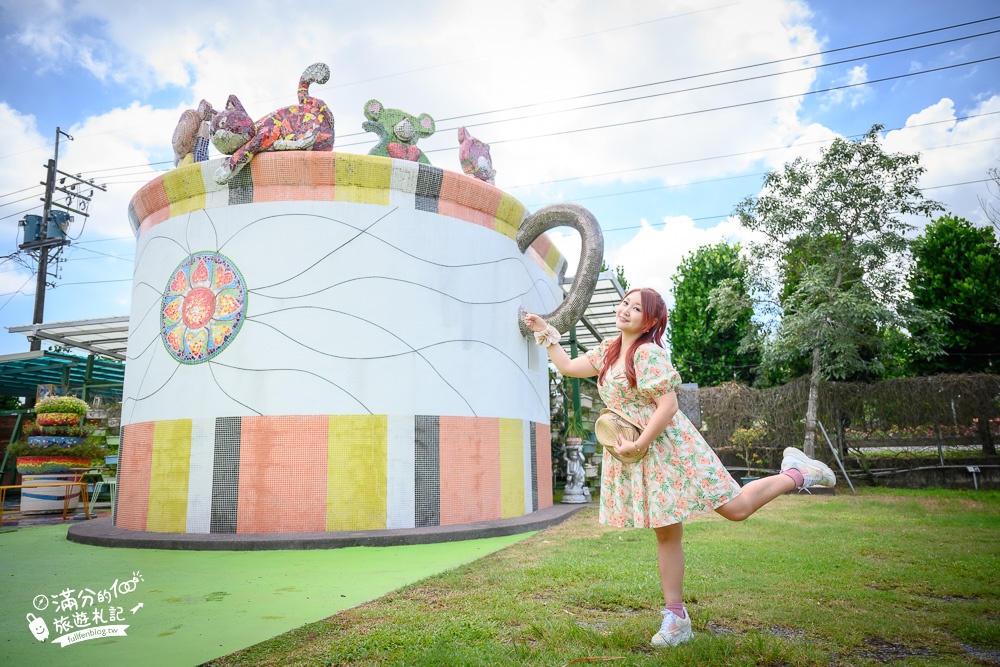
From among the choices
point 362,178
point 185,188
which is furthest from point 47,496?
point 362,178

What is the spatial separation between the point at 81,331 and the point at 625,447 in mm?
12254

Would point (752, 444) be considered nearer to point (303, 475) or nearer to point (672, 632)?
point (303, 475)

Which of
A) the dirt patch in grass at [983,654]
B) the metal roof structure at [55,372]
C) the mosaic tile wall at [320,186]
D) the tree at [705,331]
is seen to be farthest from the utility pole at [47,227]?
the dirt patch in grass at [983,654]

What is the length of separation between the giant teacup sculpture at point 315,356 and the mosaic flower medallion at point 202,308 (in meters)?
0.02

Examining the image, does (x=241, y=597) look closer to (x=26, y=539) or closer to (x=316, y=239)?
Result: (x=316, y=239)

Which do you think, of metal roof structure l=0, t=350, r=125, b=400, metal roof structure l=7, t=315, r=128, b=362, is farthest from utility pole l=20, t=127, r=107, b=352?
metal roof structure l=7, t=315, r=128, b=362

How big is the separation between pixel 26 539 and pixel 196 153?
4693 millimetres

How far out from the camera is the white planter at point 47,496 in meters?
10.0

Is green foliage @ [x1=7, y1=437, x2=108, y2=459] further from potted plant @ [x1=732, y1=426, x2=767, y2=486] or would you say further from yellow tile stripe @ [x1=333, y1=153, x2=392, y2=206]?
potted plant @ [x1=732, y1=426, x2=767, y2=486]

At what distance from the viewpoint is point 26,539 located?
674 cm

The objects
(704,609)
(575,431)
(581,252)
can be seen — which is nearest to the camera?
(704,609)

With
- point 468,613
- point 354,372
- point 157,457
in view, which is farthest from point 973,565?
point 157,457

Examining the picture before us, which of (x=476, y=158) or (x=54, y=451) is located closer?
(x=476, y=158)

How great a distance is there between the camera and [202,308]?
6.87 meters
